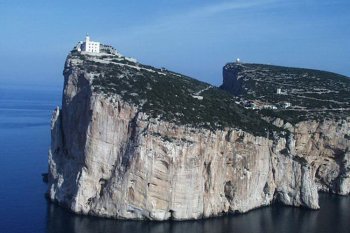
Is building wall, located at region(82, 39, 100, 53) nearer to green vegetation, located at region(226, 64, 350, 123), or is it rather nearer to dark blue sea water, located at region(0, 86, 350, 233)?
dark blue sea water, located at region(0, 86, 350, 233)

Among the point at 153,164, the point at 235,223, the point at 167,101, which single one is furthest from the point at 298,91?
the point at 153,164

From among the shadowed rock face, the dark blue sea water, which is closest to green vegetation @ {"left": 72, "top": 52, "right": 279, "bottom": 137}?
the shadowed rock face

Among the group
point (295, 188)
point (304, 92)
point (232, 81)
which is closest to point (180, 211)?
point (295, 188)

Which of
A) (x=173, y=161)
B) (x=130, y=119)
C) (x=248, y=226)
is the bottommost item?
(x=248, y=226)

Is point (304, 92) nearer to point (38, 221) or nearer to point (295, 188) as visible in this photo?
point (295, 188)

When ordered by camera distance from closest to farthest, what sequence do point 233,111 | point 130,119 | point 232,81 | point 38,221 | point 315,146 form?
point 38,221, point 130,119, point 233,111, point 315,146, point 232,81
